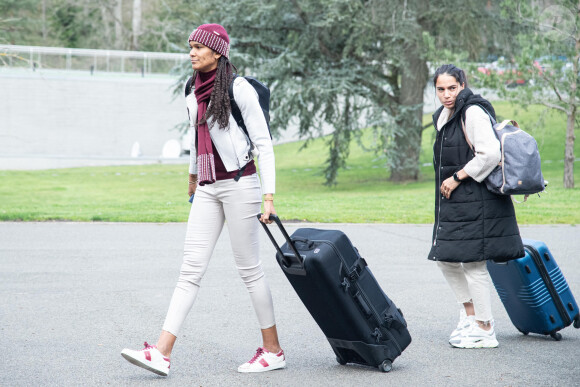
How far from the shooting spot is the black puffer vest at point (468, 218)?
5.04 meters

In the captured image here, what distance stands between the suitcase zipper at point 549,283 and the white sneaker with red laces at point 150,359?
241cm

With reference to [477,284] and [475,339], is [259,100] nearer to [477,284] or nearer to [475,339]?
[477,284]

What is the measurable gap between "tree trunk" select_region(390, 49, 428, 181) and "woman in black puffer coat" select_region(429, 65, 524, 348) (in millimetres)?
15924

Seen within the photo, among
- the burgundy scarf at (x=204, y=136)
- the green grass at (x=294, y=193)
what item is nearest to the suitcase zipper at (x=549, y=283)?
the burgundy scarf at (x=204, y=136)

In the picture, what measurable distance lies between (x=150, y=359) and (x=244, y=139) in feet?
4.25

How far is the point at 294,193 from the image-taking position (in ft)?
70.2

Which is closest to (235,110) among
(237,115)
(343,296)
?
(237,115)

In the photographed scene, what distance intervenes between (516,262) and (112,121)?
3466 cm

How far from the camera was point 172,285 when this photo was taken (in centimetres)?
736

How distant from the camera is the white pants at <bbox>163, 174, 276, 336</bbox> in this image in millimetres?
4578

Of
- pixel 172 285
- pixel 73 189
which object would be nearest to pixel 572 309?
pixel 172 285

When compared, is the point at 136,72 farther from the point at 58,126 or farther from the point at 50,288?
the point at 50,288

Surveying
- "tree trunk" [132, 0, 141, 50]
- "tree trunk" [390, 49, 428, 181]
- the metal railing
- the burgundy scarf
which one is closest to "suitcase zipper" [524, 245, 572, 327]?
the burgundy scarf

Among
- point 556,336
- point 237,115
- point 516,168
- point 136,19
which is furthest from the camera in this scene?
point 136,19
